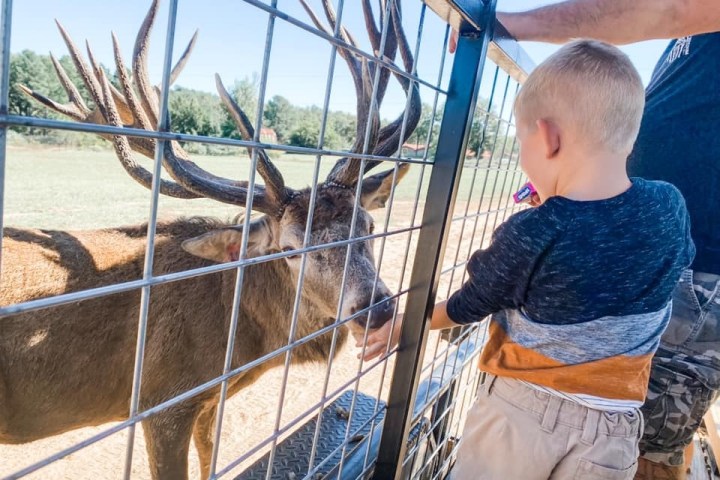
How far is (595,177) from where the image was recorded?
1.58 m

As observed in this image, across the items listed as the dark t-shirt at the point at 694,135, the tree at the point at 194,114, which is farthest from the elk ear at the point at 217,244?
the tree at the point at 194,114

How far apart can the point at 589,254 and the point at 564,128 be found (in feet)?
1.43

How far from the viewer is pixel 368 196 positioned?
3.68m

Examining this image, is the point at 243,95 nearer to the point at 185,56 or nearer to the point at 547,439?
the point at 185,56

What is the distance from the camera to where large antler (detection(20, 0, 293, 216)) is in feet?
7.32

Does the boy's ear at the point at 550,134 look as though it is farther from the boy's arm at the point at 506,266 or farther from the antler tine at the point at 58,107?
the antler tine at the point at 58,107

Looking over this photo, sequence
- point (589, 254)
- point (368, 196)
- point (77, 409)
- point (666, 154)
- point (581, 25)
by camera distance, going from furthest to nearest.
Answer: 1. point (368, 196)
2. point (77, 409)
3. point (666, 154)
4. point (581, 25)
5. point (589, 254)

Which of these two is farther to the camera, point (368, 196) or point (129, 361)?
point (368, 196)

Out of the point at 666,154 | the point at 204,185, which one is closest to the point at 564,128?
the point at 666,154

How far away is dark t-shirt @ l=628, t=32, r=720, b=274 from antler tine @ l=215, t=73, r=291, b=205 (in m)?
1.98

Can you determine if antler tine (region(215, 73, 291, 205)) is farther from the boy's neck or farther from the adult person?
the boy's neck

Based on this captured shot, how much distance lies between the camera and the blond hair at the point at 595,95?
1552 mm

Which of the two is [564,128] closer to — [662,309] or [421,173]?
[421,173]

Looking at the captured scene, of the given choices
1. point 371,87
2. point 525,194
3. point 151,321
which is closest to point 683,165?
point 525,194
